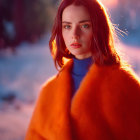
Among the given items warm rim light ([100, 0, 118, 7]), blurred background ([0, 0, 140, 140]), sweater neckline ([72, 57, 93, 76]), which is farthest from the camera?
blurred background ([0, 0, 140, 140])

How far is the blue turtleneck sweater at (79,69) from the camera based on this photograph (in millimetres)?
1003

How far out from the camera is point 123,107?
89 centimetres

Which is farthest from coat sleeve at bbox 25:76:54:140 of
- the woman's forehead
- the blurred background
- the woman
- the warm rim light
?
the blurred background

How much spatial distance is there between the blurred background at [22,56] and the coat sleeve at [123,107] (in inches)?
44.6

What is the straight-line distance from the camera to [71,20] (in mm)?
947

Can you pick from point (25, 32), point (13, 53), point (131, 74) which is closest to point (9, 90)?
point (13, 53)

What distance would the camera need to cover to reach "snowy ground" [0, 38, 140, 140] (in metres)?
1.97

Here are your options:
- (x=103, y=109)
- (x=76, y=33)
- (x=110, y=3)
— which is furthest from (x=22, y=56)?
(x=103, y=109)

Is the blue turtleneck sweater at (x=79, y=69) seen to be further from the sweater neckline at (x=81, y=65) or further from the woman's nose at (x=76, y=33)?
the woman's nose at (x=76, y=33)

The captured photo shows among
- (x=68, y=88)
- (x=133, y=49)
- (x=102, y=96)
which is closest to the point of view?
(x=102, y=96)

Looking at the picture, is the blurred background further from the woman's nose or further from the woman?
the woman's nose

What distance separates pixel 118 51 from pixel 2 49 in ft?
4.22

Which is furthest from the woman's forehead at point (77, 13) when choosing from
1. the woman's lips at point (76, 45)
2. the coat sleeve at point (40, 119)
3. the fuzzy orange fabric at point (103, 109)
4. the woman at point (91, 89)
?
the coat sleeve at point (40, 119)

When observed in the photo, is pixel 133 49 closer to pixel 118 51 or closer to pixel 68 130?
pixel 118 51
